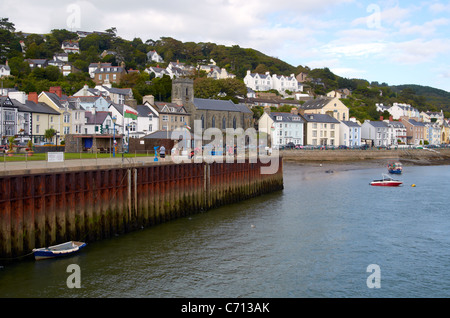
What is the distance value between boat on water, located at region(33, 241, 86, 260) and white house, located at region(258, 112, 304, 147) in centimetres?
7873

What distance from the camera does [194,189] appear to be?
107ft

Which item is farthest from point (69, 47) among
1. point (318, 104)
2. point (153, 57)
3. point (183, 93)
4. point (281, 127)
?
point (281, 127)

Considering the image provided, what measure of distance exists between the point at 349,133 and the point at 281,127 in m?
Answer: 23.2

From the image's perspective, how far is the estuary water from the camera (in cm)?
1756

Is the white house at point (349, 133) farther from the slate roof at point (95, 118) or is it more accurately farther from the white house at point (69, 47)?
the white house at point (69, 47)

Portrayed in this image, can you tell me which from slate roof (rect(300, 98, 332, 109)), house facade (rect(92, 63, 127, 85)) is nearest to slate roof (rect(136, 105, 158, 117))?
house facade (rect(92, 63, 127, 85))

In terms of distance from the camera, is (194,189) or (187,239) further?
(194,189)

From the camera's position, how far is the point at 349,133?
11194 centimetres

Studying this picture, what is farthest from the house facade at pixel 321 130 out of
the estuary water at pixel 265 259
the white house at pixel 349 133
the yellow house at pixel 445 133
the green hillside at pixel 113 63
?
the estuary water at pixel 265 259

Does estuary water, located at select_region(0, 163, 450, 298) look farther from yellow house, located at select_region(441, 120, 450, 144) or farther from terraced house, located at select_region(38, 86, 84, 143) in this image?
yellow house, located at select_region(441, 120, 450, 144)

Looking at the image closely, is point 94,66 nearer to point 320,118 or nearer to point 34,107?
point 320,118
